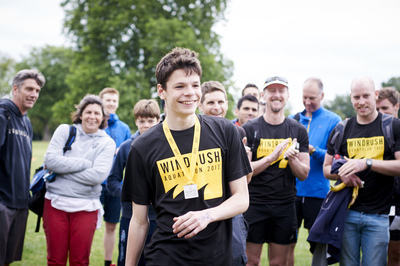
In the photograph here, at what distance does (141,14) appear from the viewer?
72.4ft

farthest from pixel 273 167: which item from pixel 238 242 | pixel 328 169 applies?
pixel 238 242

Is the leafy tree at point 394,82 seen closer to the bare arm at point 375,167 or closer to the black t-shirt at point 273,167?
the black t-shirt at point 273,167

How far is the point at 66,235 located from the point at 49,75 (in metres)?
57.0

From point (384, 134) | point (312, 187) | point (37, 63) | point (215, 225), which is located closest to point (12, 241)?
point (215, 225)

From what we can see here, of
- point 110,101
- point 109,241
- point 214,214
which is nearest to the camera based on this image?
point 214,214

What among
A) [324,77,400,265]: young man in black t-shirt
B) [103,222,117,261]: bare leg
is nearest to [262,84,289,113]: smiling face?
[324,77,400,265]: young man in black t-shirt

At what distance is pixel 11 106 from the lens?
16.2 ft

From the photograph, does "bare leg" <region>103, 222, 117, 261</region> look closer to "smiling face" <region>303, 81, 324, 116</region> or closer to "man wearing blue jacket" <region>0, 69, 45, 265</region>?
"man wearing blue jacket" <region>0, 69, 45, 265</region>

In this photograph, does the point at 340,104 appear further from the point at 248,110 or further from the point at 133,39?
the point at 248,110

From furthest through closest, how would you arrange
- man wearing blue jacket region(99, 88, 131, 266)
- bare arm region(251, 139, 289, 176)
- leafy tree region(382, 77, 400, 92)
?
1. leafy tree region(382, 77, 400, 92)
2. man wearing blue jacket region(99, 88, 131, 266)
3. bare arm region(251, 139, 289, 176)

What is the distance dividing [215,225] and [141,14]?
21116mm

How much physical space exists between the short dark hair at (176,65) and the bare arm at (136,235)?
97 cm

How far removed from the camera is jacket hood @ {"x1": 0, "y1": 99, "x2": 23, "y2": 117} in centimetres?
489

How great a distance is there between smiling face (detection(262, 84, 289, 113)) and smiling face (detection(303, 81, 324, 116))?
3.21ft
